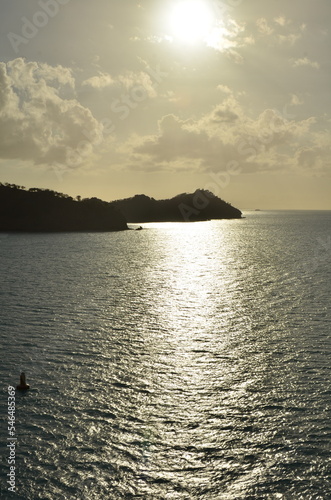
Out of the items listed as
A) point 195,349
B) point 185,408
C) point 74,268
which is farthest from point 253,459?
point 74,268

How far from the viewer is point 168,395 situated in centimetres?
2794

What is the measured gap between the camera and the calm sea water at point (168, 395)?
19.6m

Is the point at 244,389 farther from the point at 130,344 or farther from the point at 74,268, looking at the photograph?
the point at 74,268

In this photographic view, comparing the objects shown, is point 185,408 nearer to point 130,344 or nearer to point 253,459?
point 253,459

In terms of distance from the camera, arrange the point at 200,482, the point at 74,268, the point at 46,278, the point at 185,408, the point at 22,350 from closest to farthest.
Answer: the point at 200,482
the point at 185,408
the point at 22,350
the point at 46,278
the point at 74,268

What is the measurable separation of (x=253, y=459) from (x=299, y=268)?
76.4m

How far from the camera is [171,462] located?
2064 cm

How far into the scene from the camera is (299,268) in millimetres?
93062

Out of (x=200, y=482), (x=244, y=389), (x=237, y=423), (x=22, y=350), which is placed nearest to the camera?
(x=200, y=482)

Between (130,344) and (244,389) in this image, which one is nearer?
(244,389)

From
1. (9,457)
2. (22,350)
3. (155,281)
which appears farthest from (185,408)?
(155,281)

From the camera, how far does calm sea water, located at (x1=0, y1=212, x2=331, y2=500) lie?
19.6 meters

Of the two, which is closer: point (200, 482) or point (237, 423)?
point (200, 482)

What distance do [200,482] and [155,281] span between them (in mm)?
59805
